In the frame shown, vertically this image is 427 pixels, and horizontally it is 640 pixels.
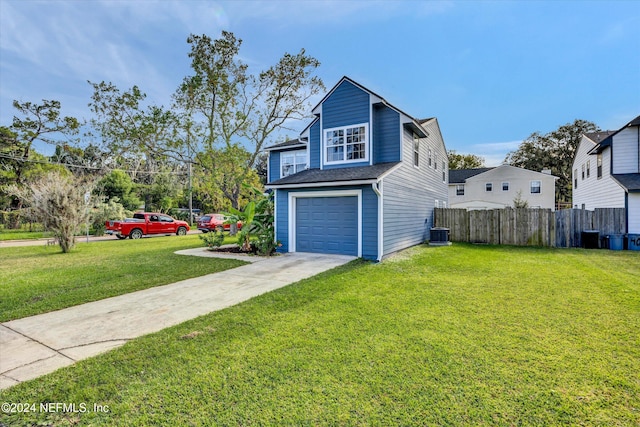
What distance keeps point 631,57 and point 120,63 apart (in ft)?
82.4

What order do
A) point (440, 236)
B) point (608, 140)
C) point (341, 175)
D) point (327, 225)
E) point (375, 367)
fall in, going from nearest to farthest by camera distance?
point (375, 367) → point (341, 175) → point (327, 225) → point (440, 236) → point (608, 140)

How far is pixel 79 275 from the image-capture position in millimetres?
7715

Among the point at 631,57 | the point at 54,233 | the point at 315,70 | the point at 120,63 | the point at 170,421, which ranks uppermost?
the point at 315,70

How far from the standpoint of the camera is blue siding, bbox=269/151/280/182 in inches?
670

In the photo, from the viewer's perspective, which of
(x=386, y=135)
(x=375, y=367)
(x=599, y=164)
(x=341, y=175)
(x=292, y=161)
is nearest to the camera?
(x=375, y=367)

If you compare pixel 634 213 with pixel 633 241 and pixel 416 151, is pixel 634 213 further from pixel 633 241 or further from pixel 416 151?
pixel 416 151

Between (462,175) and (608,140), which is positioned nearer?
(608,140)

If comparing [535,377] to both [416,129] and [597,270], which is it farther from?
[416,129]

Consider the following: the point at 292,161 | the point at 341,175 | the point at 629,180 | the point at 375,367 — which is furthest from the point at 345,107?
the point at 629,180

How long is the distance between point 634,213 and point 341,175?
1300 cm

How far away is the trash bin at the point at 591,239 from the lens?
12.6 m

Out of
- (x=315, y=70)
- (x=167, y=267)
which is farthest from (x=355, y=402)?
(x=315, y=70)

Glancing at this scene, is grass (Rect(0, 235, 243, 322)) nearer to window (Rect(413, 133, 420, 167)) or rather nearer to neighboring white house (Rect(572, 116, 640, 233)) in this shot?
window (Rect(413, 133, 420, 167))

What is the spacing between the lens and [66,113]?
25266mm
